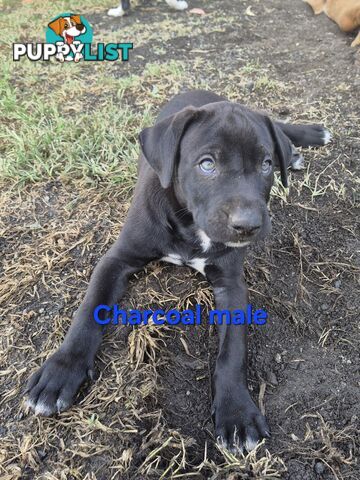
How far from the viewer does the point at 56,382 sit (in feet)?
8.31

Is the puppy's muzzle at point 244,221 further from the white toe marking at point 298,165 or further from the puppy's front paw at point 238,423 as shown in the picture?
the white toe marking at point 298,165

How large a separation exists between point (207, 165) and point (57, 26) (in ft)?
18.6

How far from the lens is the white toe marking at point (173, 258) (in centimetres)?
310

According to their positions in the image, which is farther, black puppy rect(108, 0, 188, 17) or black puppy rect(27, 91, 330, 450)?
black puppy rect(108, 0, 188, 17)

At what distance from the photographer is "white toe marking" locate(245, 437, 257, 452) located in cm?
238

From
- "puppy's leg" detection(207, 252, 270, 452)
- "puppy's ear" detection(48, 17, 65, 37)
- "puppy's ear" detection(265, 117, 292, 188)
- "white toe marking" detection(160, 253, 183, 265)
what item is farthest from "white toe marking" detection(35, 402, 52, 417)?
"puppy's ear" detection(48, 17, 65, 37)

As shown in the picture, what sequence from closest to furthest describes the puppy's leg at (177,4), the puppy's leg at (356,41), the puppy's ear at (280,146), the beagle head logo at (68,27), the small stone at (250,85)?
the puppy's ear at (280,146), the small stone at (250,85), the puppy's leg at (356,41), the beagle head logo at (68,27), the puppy's leg at (177,4)

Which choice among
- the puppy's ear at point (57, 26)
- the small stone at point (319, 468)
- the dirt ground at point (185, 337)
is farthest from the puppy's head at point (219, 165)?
the puppy's ear at point (57, 26)

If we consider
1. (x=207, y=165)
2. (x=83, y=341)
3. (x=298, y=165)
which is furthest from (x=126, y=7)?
(x=83, y=341)

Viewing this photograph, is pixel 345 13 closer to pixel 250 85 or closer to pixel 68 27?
pixel 250 85

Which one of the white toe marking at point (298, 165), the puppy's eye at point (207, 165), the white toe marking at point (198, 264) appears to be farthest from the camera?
the white toe marking at point (298, 165)

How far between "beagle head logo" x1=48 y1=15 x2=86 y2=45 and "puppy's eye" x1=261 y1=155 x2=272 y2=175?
A: 16.9 ft

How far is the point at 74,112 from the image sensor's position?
512cm

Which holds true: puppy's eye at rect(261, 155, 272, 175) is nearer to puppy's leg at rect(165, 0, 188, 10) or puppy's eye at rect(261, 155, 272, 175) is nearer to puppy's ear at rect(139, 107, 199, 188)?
puppy's ear at rect(139, 107, 199, 188)
